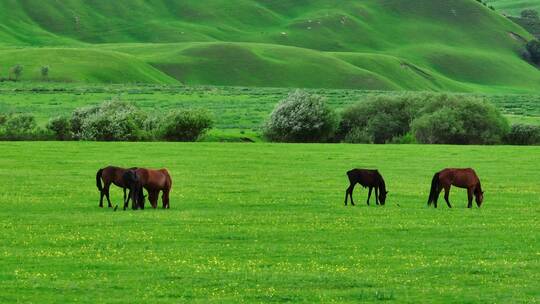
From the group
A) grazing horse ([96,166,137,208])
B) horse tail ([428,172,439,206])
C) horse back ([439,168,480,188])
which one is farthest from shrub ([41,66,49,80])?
horse back ([439,168,480,188])

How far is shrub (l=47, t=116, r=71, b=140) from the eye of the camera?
259ft

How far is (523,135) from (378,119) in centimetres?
1303

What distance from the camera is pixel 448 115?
83.8m

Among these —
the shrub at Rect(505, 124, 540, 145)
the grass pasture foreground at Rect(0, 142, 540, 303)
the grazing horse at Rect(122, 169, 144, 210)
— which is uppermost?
the shrub at Rect(505, 124, 540, 145)

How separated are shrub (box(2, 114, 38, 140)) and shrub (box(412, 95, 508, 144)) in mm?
32991

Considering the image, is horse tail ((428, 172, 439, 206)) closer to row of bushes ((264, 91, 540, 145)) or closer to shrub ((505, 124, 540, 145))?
row of bushes ((264, 91, 540, 145))

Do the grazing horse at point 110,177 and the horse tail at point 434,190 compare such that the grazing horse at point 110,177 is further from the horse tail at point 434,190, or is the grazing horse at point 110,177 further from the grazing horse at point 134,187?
the horse tail at point 434,190

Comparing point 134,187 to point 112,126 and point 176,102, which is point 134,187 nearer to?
point 112,126

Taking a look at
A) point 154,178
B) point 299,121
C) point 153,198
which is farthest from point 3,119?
point 154,178

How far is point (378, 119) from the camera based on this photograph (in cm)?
8712

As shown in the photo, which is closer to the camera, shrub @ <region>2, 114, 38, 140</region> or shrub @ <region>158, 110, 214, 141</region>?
shrub @ <region>2, 114, 38, 140</region>

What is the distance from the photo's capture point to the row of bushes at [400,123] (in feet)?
275

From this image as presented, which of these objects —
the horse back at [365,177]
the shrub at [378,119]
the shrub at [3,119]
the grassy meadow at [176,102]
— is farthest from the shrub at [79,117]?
the horse back at [365,177]

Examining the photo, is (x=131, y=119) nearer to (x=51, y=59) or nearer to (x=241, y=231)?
(x=241, y=231)
